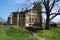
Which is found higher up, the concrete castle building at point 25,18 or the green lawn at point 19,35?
the concrete castle building at point 25,18

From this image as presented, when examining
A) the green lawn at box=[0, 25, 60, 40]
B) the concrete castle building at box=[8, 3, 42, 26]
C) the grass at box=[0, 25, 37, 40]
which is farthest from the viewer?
the concrete castle building at box=[8, 3, 42, 26]

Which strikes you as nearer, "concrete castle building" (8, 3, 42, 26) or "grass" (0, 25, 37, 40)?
"grass" (0, 25, 37, 40)

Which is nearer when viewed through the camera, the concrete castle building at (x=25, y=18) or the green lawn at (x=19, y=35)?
the green lawn at (x=19, y=35)

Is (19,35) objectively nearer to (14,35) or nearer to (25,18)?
(14,35)

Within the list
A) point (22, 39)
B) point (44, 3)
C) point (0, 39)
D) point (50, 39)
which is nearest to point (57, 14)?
point (44, 3)

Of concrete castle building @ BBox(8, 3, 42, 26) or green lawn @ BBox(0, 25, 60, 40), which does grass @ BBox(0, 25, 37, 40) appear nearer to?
green lawn @ BBox(0, 25, 60, 40)

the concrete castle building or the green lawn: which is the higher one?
the concrete castle building

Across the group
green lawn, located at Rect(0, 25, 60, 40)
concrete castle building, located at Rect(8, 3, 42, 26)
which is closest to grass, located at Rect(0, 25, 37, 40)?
green lawn, located at Rect(0, 25, 60, 40)

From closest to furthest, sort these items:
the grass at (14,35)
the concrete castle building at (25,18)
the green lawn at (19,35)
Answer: the grass at (14,35) → the green lawn at (19,35) → the concrete castle building at (25,18)

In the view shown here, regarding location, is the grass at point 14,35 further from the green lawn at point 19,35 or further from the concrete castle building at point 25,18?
the concrete castle building at point 25,18

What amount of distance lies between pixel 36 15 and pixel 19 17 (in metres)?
7.41

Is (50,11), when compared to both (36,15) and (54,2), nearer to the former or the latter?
(54,2)

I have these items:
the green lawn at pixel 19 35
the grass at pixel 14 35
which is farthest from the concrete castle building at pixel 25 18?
the grass at pixel 14 35

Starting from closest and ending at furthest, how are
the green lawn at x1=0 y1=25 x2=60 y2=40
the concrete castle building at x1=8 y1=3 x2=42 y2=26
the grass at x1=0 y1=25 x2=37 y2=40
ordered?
the grass at x1=0 y1=25 x2=37 y2=40, the green lawn at x1=0 y1=25 x2=60 y2=40, the concrete castle building at x1=8 y1=3 x2=42 y2=26
